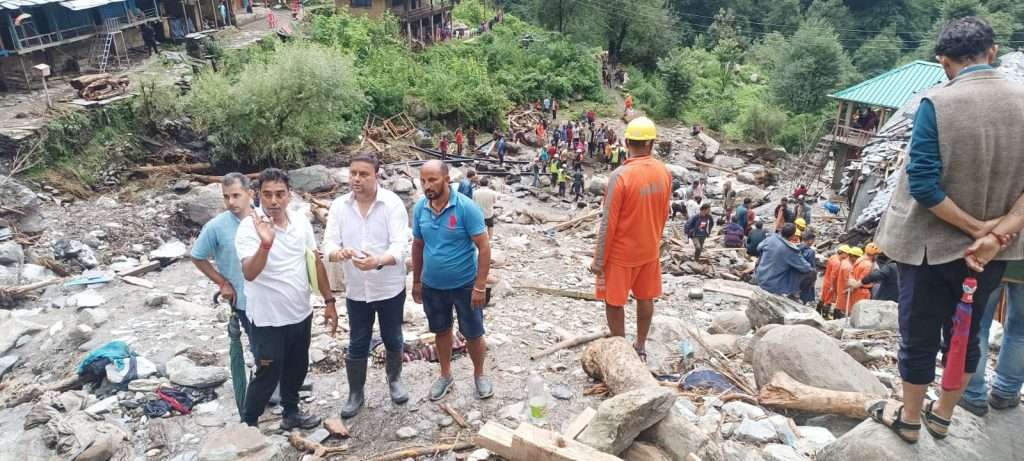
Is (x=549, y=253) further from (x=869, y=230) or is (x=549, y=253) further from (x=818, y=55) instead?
→ (x=818, y=55)

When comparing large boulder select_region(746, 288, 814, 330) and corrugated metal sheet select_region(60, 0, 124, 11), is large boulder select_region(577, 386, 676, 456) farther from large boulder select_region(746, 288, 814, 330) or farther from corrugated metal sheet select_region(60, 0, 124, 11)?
corrugated metal sheet select_region(60, 0, 124, 11)

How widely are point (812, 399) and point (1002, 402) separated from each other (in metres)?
0.99

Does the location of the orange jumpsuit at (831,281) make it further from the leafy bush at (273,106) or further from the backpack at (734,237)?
the leafy bush at (273,106)

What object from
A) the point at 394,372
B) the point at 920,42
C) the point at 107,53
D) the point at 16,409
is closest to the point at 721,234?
the point at 394,372

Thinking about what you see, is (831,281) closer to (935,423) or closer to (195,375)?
(935,423)

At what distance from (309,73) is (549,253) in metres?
8.53

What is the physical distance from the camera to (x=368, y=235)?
4.05 m

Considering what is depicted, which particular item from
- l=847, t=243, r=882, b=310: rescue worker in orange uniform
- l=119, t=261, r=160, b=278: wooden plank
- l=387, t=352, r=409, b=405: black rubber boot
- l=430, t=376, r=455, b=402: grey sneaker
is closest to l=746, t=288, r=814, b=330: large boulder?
l=847, t=243, r=882, b=310: rescue worker in orange uniform

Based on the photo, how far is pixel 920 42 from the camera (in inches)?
1863

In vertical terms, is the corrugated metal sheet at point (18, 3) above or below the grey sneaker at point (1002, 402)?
above

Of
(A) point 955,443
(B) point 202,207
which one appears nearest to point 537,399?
(A) point 955,443

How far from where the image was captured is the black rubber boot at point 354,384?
4.28m

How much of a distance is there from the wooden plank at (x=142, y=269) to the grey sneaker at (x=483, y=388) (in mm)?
7114

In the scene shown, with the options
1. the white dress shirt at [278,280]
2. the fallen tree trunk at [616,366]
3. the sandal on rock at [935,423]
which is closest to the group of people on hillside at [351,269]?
the white dress shirt at [278,280]
